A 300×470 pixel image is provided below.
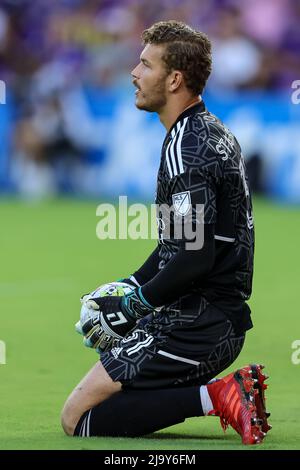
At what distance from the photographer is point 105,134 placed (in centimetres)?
2014

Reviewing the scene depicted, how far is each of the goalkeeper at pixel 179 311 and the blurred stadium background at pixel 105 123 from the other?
6.14 metres

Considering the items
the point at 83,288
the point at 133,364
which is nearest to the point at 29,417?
the point at 133,364

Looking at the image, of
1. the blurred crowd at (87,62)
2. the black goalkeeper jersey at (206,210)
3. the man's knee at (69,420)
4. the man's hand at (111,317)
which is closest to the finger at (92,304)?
the man's hand at (111,317)

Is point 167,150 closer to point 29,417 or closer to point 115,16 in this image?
point 29,417

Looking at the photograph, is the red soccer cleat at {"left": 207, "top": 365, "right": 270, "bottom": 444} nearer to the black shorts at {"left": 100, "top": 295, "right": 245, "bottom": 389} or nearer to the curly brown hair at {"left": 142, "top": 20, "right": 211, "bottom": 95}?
the black shorts at {"left": 100, "top": 295, "right": 245, "bottom": 389}

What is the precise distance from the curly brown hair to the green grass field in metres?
1.90

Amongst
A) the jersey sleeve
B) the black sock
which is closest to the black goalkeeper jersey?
the jersey sleeve

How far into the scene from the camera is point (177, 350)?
5.80 metres

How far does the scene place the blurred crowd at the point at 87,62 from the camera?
2045cm

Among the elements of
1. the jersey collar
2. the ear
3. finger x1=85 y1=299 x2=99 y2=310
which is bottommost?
finger x1=85 y1=299 x2=99 y2=310

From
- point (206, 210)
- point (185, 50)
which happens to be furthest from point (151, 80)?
point (206, 210)

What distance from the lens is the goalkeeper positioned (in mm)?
5723

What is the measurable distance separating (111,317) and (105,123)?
1449cm

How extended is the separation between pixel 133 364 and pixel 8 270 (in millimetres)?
7085
